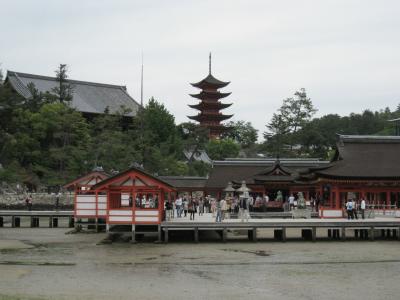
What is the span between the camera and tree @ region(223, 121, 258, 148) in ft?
323

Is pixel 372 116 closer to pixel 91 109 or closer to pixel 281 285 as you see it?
pixel 91 109

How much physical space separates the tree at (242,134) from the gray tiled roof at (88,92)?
809 inches

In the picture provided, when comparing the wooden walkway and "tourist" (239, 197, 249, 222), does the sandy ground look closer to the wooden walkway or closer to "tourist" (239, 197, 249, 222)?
"tourist" (239, 197, 249, 222)

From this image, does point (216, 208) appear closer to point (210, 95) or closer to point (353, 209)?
point (353, 209)

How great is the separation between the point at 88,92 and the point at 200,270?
5915 cm

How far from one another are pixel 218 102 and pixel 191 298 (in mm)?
80891

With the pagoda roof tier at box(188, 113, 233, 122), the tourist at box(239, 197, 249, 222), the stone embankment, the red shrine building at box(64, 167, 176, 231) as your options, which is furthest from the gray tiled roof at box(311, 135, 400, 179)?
the pagoda roof tier at box(188, 113, 233, 122)

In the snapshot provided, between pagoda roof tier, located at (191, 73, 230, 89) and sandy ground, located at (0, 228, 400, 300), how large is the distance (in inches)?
2627

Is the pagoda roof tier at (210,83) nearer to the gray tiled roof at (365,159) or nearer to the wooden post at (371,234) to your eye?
the gray tiled roof at (365,159)

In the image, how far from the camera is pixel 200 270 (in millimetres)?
22797

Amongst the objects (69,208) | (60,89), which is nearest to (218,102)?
(60,89)

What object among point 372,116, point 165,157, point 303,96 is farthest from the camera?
point 372,116

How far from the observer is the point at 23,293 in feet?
59.2

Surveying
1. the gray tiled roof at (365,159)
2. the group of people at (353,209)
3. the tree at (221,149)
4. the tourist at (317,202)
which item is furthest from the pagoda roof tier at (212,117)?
the group of people at (353,209)
